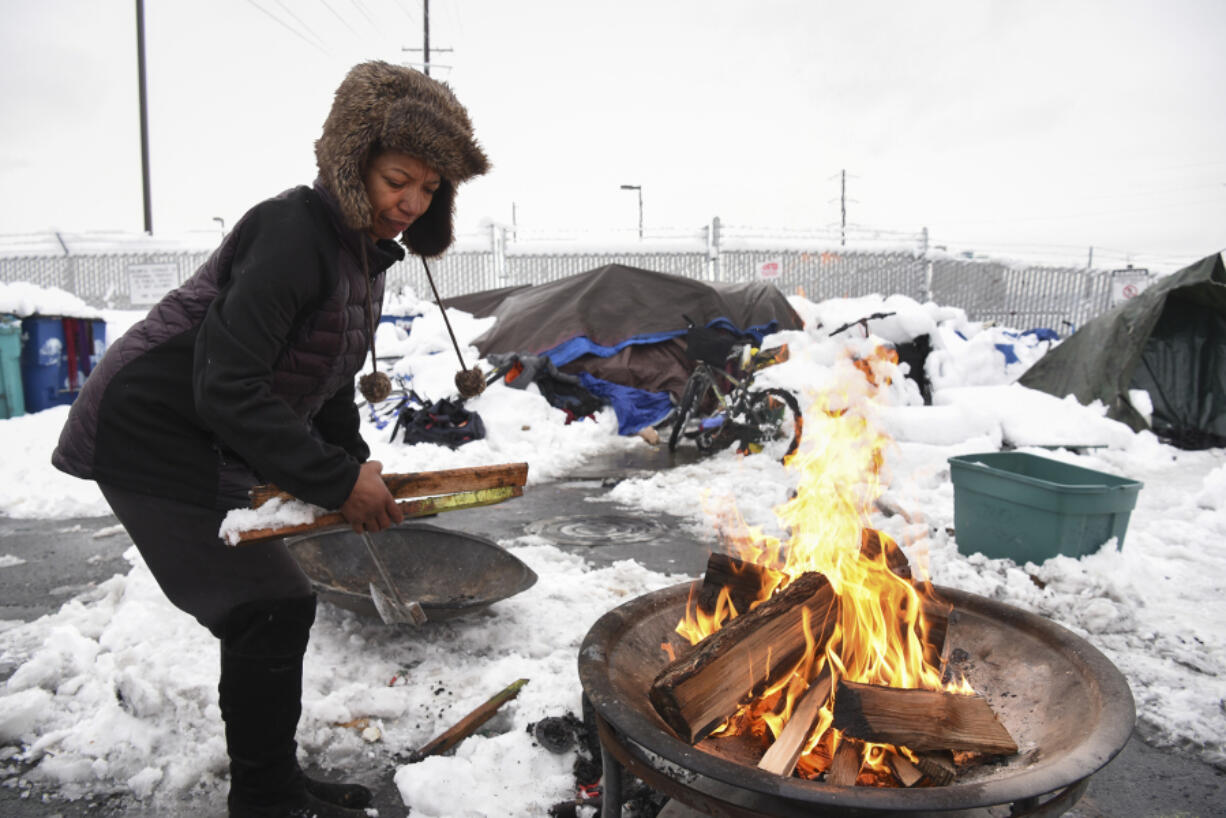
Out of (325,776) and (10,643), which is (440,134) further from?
(10,643)

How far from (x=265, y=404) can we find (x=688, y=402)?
7.32m

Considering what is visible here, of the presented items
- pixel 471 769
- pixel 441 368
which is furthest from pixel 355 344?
pixel 441 368

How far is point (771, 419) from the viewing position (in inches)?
321

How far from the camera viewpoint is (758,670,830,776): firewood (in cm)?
165

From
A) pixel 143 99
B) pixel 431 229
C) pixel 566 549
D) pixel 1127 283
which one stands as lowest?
pixel 566 549

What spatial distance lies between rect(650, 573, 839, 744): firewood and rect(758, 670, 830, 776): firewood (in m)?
0.09

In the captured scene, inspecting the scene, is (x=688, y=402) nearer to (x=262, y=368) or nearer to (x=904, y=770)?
(x=904, y=770)

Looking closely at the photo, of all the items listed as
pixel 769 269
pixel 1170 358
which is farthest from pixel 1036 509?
pixel 769 269

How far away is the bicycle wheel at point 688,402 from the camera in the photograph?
28.6ft

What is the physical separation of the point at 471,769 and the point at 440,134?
6.64 ft

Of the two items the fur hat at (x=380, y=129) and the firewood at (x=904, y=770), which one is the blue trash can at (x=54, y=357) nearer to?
the fur hat at (x=380, y=129)

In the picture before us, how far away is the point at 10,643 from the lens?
11.1 feet

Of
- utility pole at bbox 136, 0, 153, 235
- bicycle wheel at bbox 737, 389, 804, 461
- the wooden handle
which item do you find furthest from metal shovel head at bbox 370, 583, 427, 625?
utility pole at bbox 136, 0, 153, 235

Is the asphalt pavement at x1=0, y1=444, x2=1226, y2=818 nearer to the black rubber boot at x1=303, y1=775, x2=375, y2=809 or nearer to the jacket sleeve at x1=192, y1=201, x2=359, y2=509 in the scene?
the black rubber boot at x1=303, y1=775, x2=375, y2=809
